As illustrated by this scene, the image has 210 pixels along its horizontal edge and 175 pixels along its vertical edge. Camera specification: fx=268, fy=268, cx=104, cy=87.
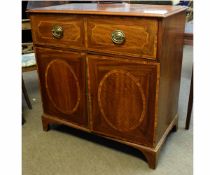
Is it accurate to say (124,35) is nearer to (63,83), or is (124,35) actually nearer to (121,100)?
(121,100)

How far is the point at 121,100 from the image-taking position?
1.30 metres

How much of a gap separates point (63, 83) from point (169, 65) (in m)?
0.58

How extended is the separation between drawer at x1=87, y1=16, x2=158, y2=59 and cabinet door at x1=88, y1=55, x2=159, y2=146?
5cm

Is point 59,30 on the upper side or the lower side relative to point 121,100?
upper

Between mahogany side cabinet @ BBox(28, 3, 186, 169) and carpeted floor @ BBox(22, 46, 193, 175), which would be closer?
mahogany side cabinet @ BBox(28, 3, 186, 169)

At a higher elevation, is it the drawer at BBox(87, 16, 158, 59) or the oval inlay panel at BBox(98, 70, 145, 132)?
the drawer at BBox(87, 16, 158, 59)

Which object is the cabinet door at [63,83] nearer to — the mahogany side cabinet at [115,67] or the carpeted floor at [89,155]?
the mahogany side cabinet at [115,67]

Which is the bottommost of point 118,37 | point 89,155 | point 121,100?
point 89,155

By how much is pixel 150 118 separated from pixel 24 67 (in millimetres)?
996

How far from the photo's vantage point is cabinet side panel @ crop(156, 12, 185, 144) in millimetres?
1137

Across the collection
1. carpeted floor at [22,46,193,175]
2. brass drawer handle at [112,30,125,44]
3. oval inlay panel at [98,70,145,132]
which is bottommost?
carpeted floor at [22,46,193,175]

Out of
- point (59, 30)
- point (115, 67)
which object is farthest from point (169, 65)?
point (59, 30)

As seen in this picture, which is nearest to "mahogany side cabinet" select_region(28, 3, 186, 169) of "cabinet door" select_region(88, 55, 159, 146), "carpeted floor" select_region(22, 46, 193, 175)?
"cabinet door" select_region(88, 55, 159, 146)

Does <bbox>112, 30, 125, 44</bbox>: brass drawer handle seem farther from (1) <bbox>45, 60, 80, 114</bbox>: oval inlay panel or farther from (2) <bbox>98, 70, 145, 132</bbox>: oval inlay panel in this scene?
(1) <bbox>45, 60, 80, 114</bbox>: oval inlay panel
